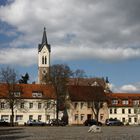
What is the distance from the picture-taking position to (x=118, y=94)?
126562mm

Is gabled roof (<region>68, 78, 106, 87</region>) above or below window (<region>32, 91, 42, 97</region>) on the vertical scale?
above

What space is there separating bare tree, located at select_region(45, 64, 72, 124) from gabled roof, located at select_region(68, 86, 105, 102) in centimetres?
696

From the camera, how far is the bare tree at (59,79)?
103 meters

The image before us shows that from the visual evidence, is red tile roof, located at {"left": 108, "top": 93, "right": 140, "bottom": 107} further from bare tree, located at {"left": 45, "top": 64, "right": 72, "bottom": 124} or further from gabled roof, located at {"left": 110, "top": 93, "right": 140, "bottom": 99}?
bare tree, located at {"left": 45, "top": 64, "right": 72, "bottom": 124}

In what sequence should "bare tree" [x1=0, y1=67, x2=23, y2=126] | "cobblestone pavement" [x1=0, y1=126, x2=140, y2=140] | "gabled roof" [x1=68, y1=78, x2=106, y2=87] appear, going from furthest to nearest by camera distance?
"gabled roof" [x1=68, y1=78, x2=106, y2=87], "bare tree" [x1=0, y1=67, x2=23, y2=126], "cobblestone pavement" [x1=0, y1=126, x2=140, y2=140]

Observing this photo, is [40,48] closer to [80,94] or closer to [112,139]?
[80,94]

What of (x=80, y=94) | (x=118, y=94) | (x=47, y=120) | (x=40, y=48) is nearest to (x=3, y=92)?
(x=47, y=120)

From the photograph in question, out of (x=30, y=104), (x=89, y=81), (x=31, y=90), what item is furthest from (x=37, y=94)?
(x=89, y=81)

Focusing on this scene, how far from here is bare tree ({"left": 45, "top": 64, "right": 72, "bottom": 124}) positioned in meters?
103

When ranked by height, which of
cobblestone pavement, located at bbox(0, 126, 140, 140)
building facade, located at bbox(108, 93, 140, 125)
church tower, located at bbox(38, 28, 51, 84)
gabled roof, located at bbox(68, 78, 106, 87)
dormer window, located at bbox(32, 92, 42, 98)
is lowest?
cobblestone pavement, located at bbox(0, 126, 140, 140)

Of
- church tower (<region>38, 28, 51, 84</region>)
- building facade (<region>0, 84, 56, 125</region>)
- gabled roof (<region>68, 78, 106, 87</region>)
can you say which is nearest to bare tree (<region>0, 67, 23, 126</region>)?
building facade (<region>0, 84, 56, 125</region>)

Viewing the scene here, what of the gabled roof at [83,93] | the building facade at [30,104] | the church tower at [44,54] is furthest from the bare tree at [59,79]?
the church tower at [44,54]

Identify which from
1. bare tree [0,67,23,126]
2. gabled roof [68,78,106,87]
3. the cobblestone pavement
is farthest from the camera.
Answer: gabled roof [68,78,106,87]

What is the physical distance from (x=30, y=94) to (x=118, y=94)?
29.2m
